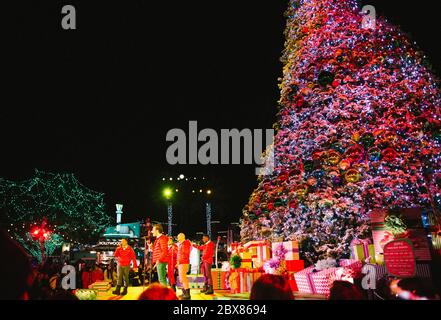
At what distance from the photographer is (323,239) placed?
10.9 metres

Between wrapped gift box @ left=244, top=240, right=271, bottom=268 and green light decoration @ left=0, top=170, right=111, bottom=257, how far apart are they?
21.4m

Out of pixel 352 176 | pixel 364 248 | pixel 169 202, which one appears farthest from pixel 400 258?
pixel 169 202

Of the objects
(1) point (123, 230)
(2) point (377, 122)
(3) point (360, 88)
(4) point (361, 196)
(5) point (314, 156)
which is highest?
(3) point (360, 88)

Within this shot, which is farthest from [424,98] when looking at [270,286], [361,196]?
[270,286]

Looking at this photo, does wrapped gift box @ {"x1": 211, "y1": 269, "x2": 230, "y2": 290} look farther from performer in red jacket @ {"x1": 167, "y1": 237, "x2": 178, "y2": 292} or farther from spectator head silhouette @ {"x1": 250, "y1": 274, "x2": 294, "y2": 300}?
spectator head silhouette @ {"x1": 250, "y1": 274, "x2": 294, "y2": 300}

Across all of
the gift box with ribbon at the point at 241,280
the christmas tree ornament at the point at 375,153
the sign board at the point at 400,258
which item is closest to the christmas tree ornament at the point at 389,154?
the christmas tree ornament at the point at 375,153

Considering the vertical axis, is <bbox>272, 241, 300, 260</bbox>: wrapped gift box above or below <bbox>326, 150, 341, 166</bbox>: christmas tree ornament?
below

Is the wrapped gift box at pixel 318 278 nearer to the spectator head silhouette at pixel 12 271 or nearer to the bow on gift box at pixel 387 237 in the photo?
the bow on gift box at pixel 387 237

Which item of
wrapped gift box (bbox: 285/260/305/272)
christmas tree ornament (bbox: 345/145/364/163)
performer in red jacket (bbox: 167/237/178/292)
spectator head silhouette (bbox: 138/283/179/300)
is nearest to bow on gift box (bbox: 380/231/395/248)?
wrapped gift box (bbox: 285/260/305/272)

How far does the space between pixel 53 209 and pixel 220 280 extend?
23257 millimetres

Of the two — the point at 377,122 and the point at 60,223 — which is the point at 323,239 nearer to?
the point at 377,122

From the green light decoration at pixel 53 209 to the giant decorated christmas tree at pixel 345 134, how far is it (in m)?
20.9

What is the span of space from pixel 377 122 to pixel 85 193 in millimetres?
29628

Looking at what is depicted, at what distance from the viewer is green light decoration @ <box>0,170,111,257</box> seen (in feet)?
83.6
